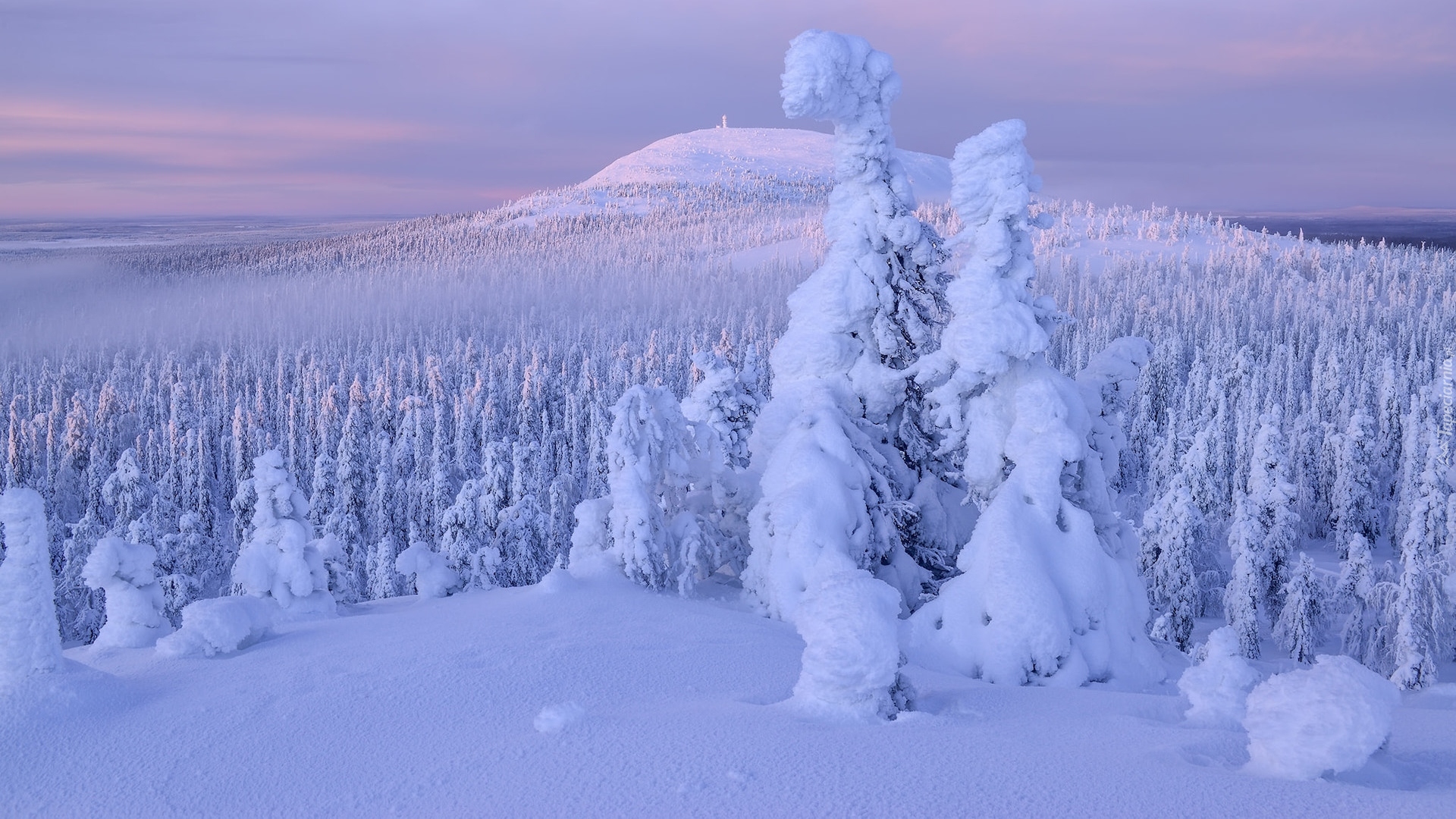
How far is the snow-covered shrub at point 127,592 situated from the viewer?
13.0 m

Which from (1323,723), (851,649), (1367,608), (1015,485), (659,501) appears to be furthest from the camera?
(1367,608)

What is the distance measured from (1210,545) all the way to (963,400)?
29061mm

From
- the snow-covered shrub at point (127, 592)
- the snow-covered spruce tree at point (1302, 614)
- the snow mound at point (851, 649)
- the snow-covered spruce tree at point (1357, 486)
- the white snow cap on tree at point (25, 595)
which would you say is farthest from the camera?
the snow-covered spruce tree at point (1357, 486)

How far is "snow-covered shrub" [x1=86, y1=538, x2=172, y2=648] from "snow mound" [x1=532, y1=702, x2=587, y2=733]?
7.65 m

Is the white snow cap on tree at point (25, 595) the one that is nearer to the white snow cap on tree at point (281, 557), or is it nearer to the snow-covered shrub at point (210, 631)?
the snow-covered shrub at point (210, 631)

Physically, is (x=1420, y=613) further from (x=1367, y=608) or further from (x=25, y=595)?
(x=25, y=595)

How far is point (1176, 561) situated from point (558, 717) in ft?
104

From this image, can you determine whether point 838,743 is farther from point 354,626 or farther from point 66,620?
point 66,620

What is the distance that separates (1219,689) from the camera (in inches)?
321

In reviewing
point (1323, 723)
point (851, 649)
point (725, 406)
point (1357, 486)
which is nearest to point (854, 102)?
point (725, 406)

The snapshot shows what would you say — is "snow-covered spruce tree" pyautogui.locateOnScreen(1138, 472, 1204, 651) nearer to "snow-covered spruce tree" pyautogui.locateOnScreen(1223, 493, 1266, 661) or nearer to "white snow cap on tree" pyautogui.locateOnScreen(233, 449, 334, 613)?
"snow-covered spruce tree" pyautogui.locateOnScreen(1223, 493, 1266, 661)

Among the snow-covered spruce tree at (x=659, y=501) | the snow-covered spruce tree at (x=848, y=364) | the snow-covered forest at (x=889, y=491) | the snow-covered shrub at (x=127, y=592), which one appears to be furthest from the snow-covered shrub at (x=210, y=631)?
the snow-covered spruce tree at (x=848, y=364)

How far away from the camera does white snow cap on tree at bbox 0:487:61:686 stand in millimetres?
8594

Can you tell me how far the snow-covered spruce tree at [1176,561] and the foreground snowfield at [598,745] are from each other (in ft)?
82.4
